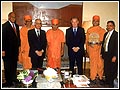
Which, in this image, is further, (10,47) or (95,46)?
(95,46)

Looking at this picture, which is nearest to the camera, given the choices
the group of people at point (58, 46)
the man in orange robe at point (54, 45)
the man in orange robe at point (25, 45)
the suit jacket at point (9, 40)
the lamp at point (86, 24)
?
the suit jacket at point (9, 40)

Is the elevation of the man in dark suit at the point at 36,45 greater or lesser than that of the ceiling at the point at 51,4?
lesser

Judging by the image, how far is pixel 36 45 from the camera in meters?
3.64

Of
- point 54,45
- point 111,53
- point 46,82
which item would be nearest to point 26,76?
point 46,82

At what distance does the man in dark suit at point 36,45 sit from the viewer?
11.9 ft

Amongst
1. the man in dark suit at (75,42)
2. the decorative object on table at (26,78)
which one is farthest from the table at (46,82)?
the man in dark suit at (75,42)

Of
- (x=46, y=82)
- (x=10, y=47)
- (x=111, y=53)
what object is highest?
(x=10, y=47)

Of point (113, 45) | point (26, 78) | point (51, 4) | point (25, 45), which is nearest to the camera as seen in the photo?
point (26, 78)

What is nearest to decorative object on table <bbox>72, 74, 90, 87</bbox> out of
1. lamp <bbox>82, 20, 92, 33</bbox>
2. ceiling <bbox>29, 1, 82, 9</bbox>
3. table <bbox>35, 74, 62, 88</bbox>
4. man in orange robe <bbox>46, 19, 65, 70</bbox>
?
table <bbox>35, 74, 62, 88</bbox>

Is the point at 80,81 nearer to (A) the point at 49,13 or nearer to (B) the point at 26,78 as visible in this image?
(B) the point at 26,78

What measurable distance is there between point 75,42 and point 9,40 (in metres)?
1.12

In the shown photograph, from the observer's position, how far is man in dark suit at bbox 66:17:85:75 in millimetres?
3674

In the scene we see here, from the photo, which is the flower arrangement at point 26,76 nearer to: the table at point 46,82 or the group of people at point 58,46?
the table at point 46,82

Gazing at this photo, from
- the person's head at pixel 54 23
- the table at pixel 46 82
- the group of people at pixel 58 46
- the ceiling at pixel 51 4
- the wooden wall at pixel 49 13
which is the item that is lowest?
the table at pixel 46 82
